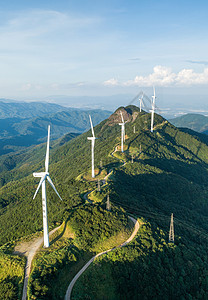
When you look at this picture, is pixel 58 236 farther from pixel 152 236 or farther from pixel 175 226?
pixel 175 226

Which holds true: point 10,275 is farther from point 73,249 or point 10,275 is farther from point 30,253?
point 73,249

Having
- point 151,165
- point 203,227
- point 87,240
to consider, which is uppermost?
point 87,240

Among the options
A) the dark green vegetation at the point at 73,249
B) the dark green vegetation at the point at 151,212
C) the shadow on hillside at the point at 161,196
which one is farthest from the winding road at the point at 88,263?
the shadow on hillside at the point at 161,196

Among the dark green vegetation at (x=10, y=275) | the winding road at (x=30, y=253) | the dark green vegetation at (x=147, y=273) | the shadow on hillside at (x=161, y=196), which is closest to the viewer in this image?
the dark green vegetation at (x=10, y=275)

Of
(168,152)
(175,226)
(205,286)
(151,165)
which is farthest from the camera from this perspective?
Result: (168,152)

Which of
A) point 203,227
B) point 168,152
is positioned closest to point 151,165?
point 168,152

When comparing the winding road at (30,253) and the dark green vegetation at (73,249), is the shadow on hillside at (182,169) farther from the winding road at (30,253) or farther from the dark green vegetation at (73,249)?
the winding road at (30,253)
